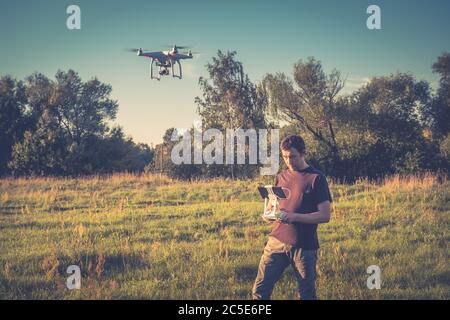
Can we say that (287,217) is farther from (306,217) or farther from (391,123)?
(391,123)

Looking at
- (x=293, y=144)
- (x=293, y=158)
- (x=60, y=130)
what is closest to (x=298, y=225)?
(x=293, y=158)

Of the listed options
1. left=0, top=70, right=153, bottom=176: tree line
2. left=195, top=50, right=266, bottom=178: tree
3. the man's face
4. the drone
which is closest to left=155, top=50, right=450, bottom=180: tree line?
left=195, top=50, right=266, bottom=178: tree

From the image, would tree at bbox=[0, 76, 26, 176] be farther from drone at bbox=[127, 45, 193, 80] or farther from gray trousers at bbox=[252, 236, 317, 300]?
gray trousers at bbox=[252, 236, 317, 300]

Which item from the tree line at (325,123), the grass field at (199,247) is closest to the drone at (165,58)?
the grass field at (199,247)

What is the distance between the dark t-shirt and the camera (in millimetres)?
5145

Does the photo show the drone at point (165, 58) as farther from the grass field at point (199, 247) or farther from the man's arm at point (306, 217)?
the man's arm at point (306, 217)

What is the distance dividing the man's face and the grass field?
2312mm

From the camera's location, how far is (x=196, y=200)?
1598 centimetres

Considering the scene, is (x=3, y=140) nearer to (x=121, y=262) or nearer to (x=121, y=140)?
(x=121, y=140)

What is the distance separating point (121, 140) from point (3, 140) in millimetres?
10454

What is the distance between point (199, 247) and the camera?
916 cm

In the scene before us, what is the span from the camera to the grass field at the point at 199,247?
271 inches

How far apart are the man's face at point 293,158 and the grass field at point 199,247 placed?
2.31 metres
